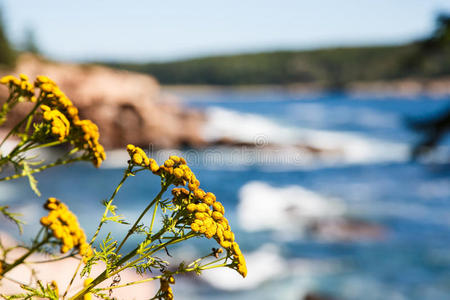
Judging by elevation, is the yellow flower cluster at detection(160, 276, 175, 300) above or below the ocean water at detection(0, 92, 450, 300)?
below

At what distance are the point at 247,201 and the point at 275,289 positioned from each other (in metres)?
7.49

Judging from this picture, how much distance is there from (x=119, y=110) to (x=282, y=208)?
14.9 m

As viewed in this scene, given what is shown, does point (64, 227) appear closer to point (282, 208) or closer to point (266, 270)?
point (266, 270)

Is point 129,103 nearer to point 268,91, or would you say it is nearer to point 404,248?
point 404,248

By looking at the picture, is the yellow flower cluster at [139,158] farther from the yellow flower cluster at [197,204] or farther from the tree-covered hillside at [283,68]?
the tree-covered hillside at [283,68]

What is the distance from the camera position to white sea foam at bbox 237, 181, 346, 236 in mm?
14039

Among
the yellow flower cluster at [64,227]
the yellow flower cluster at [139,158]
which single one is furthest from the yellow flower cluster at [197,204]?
the yellow flower cluster at [64,227]

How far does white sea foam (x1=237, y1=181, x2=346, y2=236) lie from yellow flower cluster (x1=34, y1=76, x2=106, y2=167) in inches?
463

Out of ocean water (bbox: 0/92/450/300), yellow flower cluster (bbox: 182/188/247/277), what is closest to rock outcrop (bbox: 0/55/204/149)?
ocean water (bbox: 0/92/450/300)

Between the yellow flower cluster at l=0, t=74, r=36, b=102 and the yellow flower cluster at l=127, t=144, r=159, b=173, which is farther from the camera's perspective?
the yellow flower cluster at l=0, t=74, r=36, b=102

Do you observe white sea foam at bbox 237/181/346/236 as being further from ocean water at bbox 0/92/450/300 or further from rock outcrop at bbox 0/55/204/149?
rock outcrop at bbox 0/55/204/149

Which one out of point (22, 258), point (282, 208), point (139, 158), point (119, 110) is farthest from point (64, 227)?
point (119, 110)

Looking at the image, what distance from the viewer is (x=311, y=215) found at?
15.4 metres

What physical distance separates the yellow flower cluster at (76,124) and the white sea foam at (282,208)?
38.6 feet
